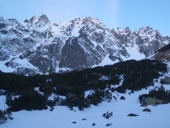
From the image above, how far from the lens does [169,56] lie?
31.8m

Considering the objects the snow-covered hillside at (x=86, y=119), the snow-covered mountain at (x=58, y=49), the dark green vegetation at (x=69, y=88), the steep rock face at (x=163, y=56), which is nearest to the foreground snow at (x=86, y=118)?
the snow-covered hillside at (x=86, y=119)

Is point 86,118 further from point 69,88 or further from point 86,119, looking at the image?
point 69,88

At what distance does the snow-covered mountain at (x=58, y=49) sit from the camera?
145837 mm

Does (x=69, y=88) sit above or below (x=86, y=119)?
above

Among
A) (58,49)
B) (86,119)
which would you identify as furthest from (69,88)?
(58,49)

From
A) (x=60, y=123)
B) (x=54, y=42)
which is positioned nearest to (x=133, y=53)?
(x=54, y=42)

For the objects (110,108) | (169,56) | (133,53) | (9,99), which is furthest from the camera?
(133,53)

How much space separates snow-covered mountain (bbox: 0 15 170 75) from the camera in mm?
145837

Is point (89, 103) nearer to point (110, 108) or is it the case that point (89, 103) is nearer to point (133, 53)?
point (110, 108)

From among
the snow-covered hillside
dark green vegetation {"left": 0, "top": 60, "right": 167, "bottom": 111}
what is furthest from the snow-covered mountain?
the snow-covered hillside

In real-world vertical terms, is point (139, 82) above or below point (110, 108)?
above

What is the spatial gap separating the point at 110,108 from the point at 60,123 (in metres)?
4.81

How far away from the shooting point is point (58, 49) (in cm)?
16362

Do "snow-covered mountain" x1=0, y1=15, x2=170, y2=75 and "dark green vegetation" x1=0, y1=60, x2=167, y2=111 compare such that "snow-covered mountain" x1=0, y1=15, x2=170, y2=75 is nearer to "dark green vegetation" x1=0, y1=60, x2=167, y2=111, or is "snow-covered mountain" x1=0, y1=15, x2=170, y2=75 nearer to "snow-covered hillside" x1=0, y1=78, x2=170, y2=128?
"dark green vegetation" x1=0, y1=60, x2=167, y2=111
